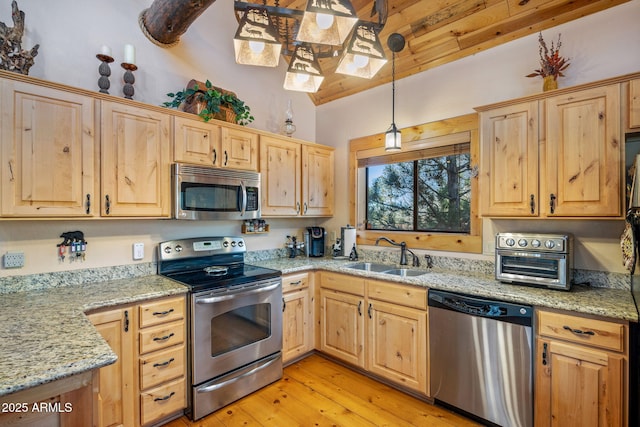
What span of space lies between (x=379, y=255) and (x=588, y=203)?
1.81 m

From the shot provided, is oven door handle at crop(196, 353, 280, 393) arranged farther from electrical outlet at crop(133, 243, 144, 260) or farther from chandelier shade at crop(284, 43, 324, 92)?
chandelier shade at crop(284, 43, 324, 92)

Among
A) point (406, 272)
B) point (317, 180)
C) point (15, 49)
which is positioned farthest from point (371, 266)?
point (15, 49)

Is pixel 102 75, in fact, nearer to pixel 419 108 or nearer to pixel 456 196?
pixel 419 108

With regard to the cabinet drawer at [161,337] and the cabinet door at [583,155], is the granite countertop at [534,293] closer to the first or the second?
the cabinet door at [583,155]

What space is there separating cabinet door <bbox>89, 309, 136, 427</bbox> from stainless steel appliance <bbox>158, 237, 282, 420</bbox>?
0.37m

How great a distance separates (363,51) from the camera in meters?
1.74

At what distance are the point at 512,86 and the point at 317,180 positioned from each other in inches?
79.2

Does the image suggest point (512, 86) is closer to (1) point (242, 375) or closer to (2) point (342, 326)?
(2) point (342, 326)

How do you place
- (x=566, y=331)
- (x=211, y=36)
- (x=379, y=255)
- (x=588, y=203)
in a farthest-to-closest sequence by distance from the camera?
(x=379, y=255), (x=211, y=36), (x=588, y=203), (x=566, y=331)

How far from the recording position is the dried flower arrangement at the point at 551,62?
7.32 ft

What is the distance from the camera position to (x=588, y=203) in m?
1.96

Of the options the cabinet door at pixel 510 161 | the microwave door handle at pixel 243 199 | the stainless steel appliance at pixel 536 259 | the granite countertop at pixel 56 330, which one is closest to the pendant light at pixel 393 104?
the cabinet door at pixel 510 161

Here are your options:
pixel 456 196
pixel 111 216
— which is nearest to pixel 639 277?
pixel 456 196

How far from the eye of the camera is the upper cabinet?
6.25 feet
